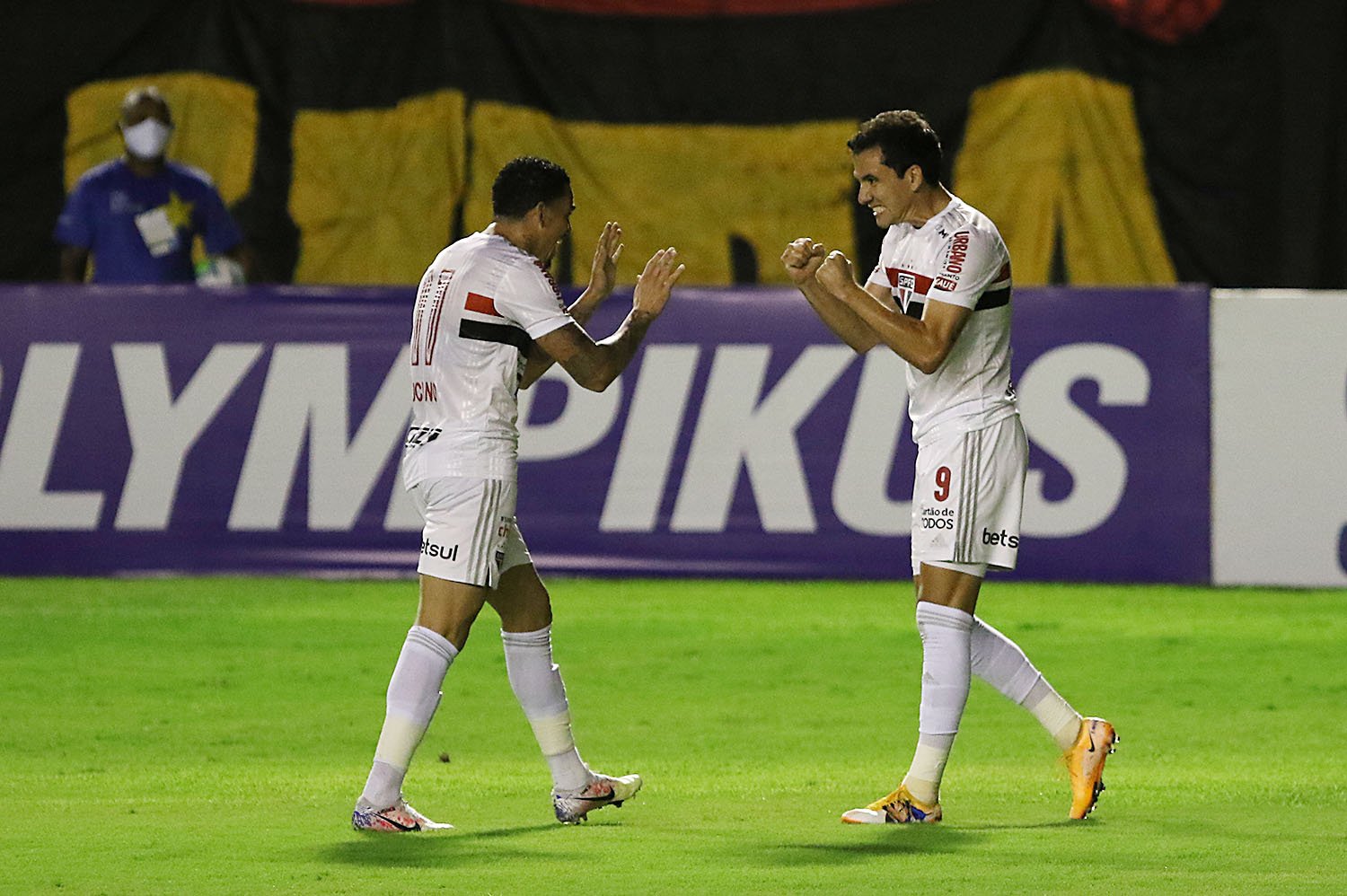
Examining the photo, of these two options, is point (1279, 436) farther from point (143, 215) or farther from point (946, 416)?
point (143, 215)

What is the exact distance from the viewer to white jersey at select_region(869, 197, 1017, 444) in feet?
22.0

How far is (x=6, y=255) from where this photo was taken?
59.5 feet

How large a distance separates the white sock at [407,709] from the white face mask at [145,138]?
1020cm

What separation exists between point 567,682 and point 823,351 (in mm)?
4237

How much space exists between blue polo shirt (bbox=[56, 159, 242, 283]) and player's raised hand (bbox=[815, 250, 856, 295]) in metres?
9.73

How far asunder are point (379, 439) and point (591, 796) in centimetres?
722

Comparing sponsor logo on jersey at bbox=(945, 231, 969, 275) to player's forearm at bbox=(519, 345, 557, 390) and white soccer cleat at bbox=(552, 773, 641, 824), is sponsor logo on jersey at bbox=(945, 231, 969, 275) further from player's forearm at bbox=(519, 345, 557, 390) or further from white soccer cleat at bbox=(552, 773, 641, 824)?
white soccer cleat at bbox=(552, 773, 641, 824)

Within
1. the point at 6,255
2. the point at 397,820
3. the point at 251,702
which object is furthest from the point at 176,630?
the point at 6,255

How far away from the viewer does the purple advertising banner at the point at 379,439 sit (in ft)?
44.6

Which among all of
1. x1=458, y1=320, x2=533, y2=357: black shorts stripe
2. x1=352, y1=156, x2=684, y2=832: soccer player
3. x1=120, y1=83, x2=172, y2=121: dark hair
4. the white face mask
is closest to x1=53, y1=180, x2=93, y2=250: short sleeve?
the white face mask

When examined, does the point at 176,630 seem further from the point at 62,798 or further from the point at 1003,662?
the point at 1003,662

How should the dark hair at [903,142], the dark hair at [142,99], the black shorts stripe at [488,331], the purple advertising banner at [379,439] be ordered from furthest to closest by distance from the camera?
the dark hair at [142,99], the purple advertising banner at [379,439], the dark hair at [903,142], the black shorts stripe at [488,331]

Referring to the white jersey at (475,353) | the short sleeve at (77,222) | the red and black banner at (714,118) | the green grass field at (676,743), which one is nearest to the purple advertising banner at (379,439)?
the green grass field at (676,743)

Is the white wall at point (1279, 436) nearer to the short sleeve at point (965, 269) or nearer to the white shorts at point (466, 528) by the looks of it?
the short sleeve at point (965, 269)
